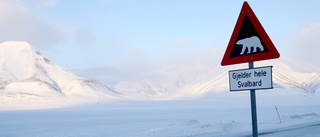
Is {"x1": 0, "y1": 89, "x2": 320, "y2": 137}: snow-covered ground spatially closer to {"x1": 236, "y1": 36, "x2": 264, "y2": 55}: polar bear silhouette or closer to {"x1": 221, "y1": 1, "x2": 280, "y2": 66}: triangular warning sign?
{"x1": 221, "y1": 1, "x2": 280, "y2": 66}: triangular warning sign

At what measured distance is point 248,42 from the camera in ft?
13.3

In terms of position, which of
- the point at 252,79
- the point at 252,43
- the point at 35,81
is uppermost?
the point at 35,81

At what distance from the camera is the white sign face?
3.83 metres

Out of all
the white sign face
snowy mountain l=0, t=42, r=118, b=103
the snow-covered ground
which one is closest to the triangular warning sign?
the white sign face

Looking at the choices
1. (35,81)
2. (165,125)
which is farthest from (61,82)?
(165,125)

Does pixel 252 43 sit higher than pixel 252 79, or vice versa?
pixel 252 43

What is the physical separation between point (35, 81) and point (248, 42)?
519 feet

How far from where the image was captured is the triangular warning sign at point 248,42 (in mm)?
3910

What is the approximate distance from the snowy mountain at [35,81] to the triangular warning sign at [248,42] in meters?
121

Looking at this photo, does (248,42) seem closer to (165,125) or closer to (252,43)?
(252,43)

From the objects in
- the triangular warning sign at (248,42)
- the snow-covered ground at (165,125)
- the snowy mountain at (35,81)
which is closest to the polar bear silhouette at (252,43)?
the triangular warning sign at (248,42)

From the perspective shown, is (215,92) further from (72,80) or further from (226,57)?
(226,57)

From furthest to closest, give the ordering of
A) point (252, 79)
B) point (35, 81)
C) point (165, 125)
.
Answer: point (35, 81), point (165, 125), point (252, 79)

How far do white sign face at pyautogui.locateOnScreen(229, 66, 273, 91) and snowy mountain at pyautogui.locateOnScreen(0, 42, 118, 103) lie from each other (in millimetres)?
121315
